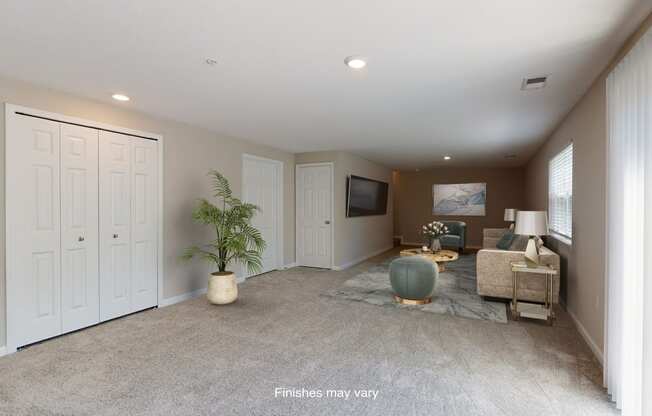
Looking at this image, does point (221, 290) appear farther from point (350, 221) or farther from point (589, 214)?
point (589, 214)

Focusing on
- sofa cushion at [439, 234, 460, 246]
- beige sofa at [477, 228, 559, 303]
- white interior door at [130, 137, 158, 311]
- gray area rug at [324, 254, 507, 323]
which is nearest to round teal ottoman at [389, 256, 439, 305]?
gray area rug at [324, 254, 507, 323]

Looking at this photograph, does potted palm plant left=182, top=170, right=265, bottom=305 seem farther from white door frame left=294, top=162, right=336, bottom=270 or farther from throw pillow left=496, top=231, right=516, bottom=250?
throw pillow left=496, top=231, right=516, bottom=250

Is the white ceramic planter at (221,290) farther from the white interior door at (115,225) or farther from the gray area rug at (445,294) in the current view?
the gray area rug at (445,294)

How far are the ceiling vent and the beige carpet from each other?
233 centimetres

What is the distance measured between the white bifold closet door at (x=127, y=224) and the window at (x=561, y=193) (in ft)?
16.0

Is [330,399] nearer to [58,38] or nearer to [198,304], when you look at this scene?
[198,304]

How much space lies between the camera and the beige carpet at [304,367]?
6.62 ft

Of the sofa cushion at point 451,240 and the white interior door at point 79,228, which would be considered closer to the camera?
the white interior door at point 79,228

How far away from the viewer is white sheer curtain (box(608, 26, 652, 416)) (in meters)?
1.73

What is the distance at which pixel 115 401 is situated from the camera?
6.73 feet

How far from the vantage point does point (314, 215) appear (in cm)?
639

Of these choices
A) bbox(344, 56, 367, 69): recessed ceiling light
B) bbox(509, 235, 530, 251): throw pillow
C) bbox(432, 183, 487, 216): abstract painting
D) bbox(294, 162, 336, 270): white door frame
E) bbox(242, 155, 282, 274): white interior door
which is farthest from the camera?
bbox(432, 183, 487, 216): abstract painting

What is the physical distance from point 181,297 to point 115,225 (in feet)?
4.21

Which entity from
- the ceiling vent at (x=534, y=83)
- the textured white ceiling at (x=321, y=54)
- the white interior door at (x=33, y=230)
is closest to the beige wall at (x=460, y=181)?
the textured white ceiling at (x=321, y=54)
